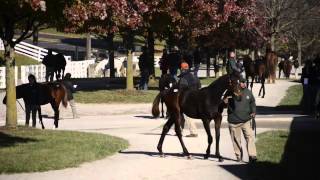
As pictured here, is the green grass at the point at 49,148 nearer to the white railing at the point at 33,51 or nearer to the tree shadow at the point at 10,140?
the tree shadow at the point at 10,140

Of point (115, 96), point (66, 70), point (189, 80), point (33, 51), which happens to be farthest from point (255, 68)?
point (33, 51)

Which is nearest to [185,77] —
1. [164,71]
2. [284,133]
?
[284,133]

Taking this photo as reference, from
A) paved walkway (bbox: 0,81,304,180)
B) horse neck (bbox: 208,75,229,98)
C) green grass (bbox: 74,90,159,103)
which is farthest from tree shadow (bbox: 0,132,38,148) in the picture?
green grass (bbox: 74,90,159,103)

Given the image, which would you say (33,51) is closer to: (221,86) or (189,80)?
(189,80)

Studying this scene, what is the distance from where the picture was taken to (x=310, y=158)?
14133 mm

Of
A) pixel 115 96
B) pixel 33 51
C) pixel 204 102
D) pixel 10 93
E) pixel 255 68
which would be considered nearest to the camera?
pixel 204 102

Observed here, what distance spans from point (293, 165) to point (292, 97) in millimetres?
17550

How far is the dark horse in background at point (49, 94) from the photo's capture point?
19359 millimetres

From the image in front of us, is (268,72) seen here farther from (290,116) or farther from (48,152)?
(48,152)

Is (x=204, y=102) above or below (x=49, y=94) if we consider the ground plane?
above

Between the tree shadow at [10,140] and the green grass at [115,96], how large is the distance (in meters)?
10.7

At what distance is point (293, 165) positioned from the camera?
13172 mm

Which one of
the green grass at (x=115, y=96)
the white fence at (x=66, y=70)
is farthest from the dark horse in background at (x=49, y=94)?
the white fence at (x=66, y=70)

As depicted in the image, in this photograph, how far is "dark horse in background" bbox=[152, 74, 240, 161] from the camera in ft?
43.9
